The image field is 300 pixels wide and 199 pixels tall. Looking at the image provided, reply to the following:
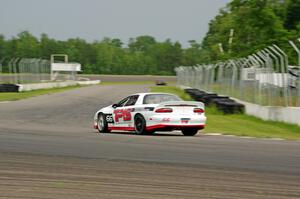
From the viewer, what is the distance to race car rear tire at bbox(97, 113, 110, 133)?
69.8 ft

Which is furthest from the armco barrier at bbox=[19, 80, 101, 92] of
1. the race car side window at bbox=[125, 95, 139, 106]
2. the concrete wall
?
the race car side window at bbox=[125, 95, 139, 106]

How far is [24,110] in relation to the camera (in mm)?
35438

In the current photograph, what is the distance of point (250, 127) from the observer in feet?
79.3

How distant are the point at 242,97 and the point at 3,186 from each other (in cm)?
2511

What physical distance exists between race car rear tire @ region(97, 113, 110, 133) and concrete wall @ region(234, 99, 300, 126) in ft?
20.5

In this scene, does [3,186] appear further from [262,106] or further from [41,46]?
[41,46]

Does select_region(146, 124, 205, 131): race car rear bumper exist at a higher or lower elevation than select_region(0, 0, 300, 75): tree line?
lower

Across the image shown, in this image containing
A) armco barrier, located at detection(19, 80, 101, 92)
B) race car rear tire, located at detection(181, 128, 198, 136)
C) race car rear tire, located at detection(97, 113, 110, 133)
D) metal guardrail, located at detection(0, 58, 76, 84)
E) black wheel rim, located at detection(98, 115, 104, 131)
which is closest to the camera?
race car rear tire, located at detection(181, 128, 198, 136)

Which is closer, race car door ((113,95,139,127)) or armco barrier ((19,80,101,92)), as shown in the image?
race car door ((113,95,139,127))

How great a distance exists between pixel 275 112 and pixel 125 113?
7647 mm

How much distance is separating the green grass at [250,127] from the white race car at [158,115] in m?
2.07

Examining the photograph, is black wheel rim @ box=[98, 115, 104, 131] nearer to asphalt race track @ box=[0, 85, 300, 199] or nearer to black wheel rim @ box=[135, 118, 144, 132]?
black wheel rim @ box=[135, 118, 144, 132]

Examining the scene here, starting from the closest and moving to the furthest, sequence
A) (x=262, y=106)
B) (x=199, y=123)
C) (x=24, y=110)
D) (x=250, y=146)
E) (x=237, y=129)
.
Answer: (x=250, y=146)
(x=199, y=123)
(x=237, y=129)
(x=262, y=106)
(x=24, y=110)

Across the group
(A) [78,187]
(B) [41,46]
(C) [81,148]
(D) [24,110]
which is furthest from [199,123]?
(B) [41,46]
